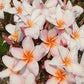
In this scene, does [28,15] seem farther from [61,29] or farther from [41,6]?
[61,29]

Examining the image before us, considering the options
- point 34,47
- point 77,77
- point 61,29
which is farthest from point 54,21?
point 77,77

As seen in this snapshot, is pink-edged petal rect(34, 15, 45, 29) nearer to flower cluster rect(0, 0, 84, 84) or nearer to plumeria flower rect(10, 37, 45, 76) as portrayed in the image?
flower cluster rect(0, 0, 84, 84)

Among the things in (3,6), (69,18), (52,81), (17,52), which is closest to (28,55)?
(17,52)

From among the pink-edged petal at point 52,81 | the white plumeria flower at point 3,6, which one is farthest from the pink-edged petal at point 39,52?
the white plumeria flower at point 3,6

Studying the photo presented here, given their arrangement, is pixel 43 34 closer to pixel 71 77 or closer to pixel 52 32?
pixel 52 32

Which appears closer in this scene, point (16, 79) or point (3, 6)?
point (16, 79)

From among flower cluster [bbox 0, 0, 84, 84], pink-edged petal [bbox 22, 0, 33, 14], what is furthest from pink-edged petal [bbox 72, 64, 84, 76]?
pink-edged petal [bbox 22, 0, 33, 14]

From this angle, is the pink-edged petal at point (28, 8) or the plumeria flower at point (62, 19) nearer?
the plumeria flower at point (62, 19)

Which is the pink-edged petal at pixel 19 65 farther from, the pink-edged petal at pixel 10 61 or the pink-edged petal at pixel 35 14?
the pink-edged petal at pixel 35 14
